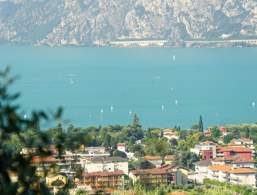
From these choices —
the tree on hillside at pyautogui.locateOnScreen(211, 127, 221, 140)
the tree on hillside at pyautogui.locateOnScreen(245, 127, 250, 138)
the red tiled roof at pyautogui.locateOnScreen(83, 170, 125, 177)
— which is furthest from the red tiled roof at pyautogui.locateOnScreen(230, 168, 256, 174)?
the tree on hillside at pyautogui.locateOnScreen(211, 127, 221, 140)

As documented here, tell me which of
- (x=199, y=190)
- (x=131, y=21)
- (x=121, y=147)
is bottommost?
(x=131, y=21)

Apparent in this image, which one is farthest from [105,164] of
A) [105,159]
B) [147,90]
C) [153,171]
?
[147,90]

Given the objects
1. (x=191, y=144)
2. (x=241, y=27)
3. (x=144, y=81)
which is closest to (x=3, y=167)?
(x=191, y=144)

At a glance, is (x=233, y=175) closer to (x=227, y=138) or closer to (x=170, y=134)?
(x=227, y=138)

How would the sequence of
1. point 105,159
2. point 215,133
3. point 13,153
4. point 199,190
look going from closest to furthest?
point 13,153 < point 199,190 < point 105,159 < point 215,133

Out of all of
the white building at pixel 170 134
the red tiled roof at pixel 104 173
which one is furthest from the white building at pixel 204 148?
the red tiled roof at pixel 104 173

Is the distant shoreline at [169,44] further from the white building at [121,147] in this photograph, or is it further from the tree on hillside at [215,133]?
the white building at [121,147]

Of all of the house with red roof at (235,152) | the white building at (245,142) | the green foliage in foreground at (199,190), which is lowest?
the white building at (245,142)

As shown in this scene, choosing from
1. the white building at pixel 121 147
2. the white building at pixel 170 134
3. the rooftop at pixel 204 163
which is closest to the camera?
the rooftop at pixel 204 163
